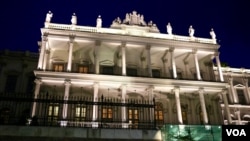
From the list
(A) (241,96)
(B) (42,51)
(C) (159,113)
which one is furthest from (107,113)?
(A) (241,96)

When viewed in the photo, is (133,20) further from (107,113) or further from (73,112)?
(73,112)

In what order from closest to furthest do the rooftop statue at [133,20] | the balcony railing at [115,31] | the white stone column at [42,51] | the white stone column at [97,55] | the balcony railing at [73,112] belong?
the balcony railing at [73,112], the white stone column at [42,51], the white stone column at [97,55], the balcony railing at [115,31], the rooftop statue at [133,20]

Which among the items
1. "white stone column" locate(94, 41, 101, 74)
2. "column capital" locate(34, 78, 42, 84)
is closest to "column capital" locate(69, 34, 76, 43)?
"white stone column" locate(94, 41, 101, 74)

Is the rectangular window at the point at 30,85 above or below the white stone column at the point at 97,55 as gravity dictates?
below

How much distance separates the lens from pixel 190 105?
95.6ft

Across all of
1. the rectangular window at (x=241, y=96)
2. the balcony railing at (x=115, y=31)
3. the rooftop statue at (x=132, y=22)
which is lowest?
the rectangular window at (x=241, y=96)

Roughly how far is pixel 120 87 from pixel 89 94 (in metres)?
3.64

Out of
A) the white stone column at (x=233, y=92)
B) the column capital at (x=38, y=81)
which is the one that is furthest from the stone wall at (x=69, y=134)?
the white stone column at (x=233, y=92)

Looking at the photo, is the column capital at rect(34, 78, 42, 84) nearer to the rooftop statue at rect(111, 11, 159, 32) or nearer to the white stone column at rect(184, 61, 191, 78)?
the rooftop statue at rect(111, 11, 159, 32)

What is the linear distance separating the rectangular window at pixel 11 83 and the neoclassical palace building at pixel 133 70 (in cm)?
457

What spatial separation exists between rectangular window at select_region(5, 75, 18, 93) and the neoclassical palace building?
457 cm

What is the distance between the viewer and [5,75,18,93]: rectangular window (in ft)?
92.9

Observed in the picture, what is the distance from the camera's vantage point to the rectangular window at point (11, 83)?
28.3m

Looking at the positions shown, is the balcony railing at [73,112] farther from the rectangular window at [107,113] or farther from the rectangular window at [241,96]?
the rectangular window at [241,96]
